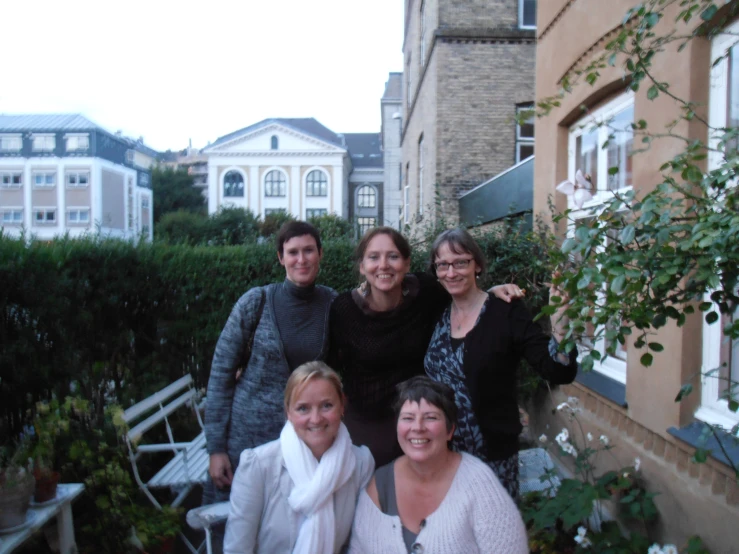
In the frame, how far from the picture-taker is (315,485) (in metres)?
Result: 2.15

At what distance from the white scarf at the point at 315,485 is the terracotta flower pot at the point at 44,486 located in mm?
1457

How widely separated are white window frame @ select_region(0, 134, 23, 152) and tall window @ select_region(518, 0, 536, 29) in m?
64.3

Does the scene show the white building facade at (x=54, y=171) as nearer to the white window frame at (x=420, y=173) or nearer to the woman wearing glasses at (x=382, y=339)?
the white window frame at (x=420, y=173)

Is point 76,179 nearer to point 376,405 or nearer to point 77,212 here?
point 77,212

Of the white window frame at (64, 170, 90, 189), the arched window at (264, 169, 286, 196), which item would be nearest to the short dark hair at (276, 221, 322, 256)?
the arched window at (264, 169, 286, 196)

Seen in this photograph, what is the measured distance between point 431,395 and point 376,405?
594 mm

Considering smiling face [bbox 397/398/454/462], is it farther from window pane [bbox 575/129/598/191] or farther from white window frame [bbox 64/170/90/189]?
white window frame [bbox 64/170/90/189]

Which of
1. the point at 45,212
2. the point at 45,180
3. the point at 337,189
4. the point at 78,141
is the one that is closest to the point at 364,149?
the point at 337,189

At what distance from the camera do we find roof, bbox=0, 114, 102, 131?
206 ft

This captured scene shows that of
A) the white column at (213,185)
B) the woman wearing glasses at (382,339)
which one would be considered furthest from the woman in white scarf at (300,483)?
the white column at (213,185)

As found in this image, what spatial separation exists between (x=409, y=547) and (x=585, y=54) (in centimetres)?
405

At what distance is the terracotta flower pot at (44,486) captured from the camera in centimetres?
292

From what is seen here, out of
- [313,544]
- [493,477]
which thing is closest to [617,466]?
[493,477]

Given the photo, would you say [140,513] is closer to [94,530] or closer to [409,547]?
[94,530]
